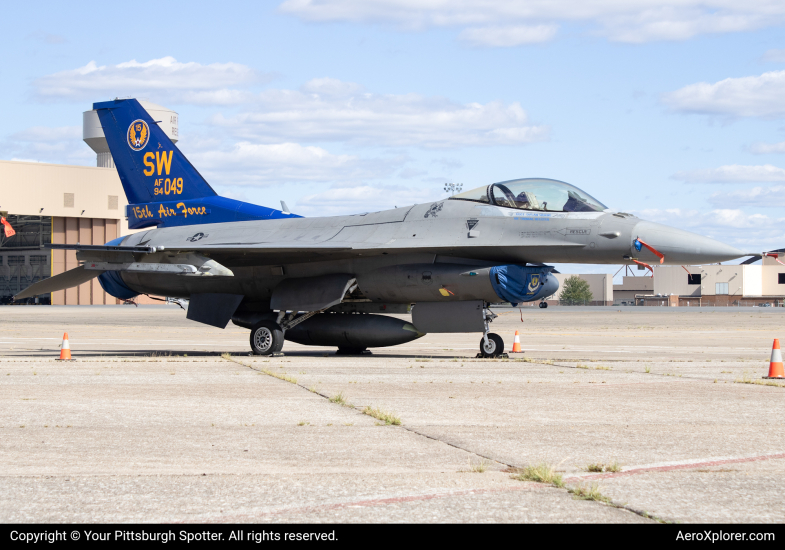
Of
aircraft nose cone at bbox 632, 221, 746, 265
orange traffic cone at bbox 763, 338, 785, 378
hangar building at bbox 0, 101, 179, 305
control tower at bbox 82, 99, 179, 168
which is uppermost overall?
control tower at bbox 82, 99, 179, 168

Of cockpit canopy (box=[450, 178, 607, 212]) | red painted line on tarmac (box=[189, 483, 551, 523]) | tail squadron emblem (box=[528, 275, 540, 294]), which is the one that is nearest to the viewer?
red painted line on tarmac (box=[189, 483, 551, 523])

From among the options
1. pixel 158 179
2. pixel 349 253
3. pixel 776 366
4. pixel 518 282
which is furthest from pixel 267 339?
pixel 776 366

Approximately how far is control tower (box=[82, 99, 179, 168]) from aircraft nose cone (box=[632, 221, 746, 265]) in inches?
2864

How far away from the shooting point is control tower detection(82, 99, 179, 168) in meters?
81.5

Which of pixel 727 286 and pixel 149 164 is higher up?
pixel 149 164

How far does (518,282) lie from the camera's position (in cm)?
1588

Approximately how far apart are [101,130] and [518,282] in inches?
2963

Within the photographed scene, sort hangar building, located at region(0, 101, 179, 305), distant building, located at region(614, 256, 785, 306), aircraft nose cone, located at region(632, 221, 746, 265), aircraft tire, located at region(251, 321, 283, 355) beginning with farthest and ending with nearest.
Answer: distant building, located at region(614, 256, 785, 306) → hangar building, located at region(0, 101, 179, 305) → aircraft tire, located at region(251, 321, 283, 355) → aircraft nose cone, located at region(632, 221, 746, 265)

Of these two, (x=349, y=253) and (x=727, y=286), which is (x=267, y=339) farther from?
(x=727, y=286)

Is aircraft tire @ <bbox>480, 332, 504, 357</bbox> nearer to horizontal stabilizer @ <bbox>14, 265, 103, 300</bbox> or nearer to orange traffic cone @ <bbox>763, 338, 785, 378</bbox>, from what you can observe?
orange traffic cone @ <bbox>763, 338, 785, 378</bbox>

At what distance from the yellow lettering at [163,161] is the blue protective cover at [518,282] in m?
9.08

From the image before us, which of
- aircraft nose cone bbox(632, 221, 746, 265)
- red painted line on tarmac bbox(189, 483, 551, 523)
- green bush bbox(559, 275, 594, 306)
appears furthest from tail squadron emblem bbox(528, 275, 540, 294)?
green bush bbox(559, 275, 594, 306)

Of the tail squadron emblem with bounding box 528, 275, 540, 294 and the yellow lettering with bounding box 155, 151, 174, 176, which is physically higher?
the yellow lettering with bounding box 155, 151, 174, 176

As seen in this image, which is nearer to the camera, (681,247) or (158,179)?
(681,247)
